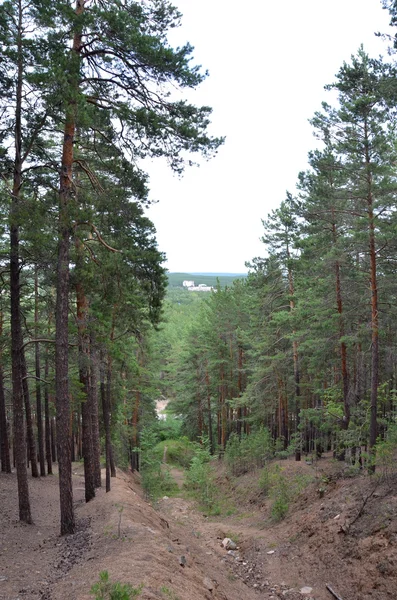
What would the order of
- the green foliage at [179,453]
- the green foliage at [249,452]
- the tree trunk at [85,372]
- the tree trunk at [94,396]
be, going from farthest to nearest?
the green foliage at [179,453] → the green foliage at [249,452] → the tree trunk at [94,396] → the tree trunk at [85,372]

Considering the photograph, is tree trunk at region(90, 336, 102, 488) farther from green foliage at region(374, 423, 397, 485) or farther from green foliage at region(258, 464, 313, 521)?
green foliage at region(374, 423, 397, 485)

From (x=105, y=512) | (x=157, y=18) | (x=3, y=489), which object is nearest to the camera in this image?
(x=157, y=18)

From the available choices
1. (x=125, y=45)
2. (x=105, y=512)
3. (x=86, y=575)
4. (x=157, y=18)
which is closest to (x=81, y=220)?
(x=125, y=45)

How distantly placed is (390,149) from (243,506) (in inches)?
669

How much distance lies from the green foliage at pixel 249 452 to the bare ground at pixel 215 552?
22.8ft

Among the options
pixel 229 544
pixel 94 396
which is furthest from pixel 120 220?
pixel 229 544

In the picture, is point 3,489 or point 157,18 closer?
point 157,18

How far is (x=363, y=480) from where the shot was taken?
1307 centimetres

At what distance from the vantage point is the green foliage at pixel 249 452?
23188 mm

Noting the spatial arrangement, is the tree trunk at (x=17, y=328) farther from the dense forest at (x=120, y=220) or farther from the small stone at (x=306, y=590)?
the small stone at (x=306, y=590)

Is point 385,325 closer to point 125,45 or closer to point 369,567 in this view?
point 369,567

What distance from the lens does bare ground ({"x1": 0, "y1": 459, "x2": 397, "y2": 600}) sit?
6.89m

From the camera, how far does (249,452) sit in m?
24.4

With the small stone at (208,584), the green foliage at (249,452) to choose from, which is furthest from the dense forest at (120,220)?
the small stone at (208,584)
